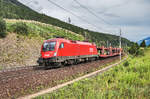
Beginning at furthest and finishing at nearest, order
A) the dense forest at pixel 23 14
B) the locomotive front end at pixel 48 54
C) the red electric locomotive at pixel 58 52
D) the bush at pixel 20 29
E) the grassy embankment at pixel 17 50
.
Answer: the dense forest at pixel 23 14, the bush at pixel 20 29, the grassy embankment at pixel 17 50, the red electric locomotive at pixel 58 52, the locomotive front end at pixel 48 54

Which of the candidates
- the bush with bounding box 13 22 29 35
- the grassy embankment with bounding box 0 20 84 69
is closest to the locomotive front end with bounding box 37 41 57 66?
the grassy embankment with bounding box 0 20 84 69

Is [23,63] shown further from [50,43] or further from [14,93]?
[14,93]

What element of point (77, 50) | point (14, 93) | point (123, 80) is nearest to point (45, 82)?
point (14, 93)

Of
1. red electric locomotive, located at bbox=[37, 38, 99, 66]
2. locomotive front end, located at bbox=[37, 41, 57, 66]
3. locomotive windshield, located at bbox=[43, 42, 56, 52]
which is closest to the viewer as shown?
locomotive front end, located at bbox=[37, 41, 57, 66]

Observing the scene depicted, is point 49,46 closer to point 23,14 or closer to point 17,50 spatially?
point 17,50

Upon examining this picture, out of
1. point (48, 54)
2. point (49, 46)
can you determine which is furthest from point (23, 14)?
point (48, 54)

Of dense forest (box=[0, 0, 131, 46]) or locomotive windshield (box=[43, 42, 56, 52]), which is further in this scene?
dense forest (box=[0, 0, 131, 46])

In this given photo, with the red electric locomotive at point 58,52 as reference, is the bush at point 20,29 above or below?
above

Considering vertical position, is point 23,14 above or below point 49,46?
above

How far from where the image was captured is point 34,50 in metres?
24.2

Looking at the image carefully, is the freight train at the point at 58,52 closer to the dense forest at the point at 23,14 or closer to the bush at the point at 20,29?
the bush at the point at 20,29

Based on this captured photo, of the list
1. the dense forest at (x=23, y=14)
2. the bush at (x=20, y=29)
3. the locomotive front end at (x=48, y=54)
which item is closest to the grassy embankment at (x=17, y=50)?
the bush at (x=20, y=29)

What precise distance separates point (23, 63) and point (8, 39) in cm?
543

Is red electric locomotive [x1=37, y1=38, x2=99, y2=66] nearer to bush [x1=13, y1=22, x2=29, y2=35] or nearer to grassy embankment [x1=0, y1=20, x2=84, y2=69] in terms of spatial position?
grassy embankment [x1=0, y1=20, x2=84, y2=69]
